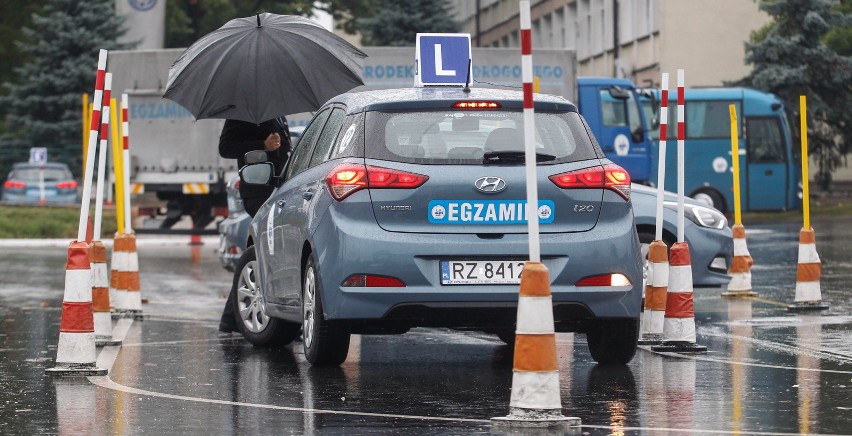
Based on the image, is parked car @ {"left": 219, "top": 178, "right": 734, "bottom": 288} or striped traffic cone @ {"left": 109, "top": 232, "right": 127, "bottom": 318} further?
striped traffic cone @ {"left": 109, "top": 232, "right": 127, "bottom": 318}

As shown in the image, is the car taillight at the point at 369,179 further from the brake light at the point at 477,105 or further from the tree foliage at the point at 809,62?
the tree foliage at the point at 809,62

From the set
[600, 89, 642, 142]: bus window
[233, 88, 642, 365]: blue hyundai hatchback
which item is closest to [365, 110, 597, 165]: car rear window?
[233, 88, 642, 365]: blue hyundai hatchback

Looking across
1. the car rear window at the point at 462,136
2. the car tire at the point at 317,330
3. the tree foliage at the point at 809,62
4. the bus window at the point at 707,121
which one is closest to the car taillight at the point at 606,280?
the car rear window at the point at 462,136

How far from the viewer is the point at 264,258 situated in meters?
12.1

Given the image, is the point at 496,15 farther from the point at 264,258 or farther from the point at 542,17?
the point at 264,258

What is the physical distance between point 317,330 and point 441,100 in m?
1.49

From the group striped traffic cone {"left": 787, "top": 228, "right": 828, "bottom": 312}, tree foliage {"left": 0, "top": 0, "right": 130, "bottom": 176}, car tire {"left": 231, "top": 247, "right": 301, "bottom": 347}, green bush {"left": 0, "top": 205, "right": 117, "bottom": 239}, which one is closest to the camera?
car tire {"left": 231, "top": 247, "right": 301, "bottom": 347}

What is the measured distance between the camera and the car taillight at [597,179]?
9.95 metres

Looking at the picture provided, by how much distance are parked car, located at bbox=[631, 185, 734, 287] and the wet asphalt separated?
33 centimetres

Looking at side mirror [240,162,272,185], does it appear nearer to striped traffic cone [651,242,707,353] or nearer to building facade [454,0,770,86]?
striped traffic cone [651,242,707,353]

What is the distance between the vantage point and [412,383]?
996cm

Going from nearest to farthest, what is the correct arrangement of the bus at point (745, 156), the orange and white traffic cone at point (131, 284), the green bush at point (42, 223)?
the orange and white traffic cone at point (131, 284), the green bush at point (42, 223), the bus at point (745, 156)

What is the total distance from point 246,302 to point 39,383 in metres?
2.97

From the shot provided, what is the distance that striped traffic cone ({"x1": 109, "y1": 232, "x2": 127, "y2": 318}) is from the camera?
15664 millimetres
